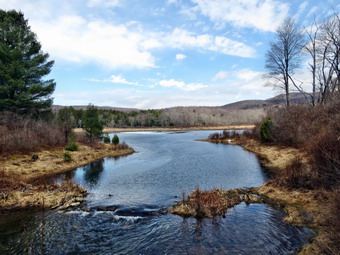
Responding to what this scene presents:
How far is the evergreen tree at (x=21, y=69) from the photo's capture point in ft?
84.5

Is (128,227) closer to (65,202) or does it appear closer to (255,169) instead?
(65,202)

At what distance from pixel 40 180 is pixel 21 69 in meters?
15.4

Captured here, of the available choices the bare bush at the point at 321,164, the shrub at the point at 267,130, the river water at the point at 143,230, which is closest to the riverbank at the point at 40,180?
the river water at the point at 143,230

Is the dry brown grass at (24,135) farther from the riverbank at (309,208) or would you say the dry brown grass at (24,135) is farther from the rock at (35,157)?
the riverbank at (309,208)

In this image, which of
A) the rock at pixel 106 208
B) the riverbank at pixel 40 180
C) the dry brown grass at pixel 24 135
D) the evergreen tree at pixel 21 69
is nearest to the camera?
the rock at pixel 106 208

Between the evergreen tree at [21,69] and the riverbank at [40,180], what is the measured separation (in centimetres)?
721

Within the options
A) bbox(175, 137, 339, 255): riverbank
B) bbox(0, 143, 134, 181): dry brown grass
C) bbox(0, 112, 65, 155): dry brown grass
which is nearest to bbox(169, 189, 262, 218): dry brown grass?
bbox(175, 137, 339, 255): riverbank

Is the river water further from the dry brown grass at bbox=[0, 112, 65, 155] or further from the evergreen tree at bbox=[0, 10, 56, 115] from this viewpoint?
the evergreen tree at bbox=[0, 10, 56, 115]

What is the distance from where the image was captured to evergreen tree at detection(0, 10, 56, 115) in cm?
2577

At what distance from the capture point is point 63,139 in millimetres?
29234

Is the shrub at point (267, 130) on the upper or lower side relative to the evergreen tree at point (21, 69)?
lower

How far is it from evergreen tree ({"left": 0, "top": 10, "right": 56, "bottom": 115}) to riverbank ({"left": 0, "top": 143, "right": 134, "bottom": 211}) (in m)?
7.21

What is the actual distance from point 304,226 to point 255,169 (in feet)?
37.5

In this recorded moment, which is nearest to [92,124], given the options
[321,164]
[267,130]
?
[267,130]
